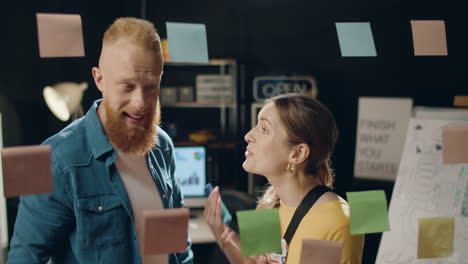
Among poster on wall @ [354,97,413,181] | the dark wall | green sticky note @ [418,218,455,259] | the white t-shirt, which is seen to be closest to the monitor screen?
the dark wall

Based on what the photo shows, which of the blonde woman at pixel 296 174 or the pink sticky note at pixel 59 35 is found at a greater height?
the pink sticky note at pixel 59 35

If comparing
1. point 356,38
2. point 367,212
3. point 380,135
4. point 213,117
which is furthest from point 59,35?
point 213,117

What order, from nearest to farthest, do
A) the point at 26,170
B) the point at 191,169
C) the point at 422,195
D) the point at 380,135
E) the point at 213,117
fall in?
1. the point at 26,170
2. the point at 422,195
3. the point at 191,169
4. the point at 380,135
5. the point at 213,117

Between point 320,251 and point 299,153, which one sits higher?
point 299,153

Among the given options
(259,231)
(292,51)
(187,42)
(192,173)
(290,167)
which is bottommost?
(192,173)

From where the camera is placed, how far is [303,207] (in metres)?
1.35

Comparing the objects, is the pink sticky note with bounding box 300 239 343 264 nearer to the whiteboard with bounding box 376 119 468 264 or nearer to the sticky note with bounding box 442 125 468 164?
the sticky note with bounding box 442 125 468 164

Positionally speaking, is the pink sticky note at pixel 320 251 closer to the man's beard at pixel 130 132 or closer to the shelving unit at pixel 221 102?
the man's beard at pixel 130 132

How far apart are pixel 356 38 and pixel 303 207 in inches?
19.0

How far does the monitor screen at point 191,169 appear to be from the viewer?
3.45m

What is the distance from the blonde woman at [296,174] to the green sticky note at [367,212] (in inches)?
2.9

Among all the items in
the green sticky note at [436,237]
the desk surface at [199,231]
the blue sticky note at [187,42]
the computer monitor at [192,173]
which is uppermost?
the blue sticky note at [187,42]

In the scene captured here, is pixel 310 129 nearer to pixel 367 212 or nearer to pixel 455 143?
pixel 367 212

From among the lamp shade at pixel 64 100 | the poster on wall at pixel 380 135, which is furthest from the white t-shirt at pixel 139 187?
the poster on wall at pixel 380 135
